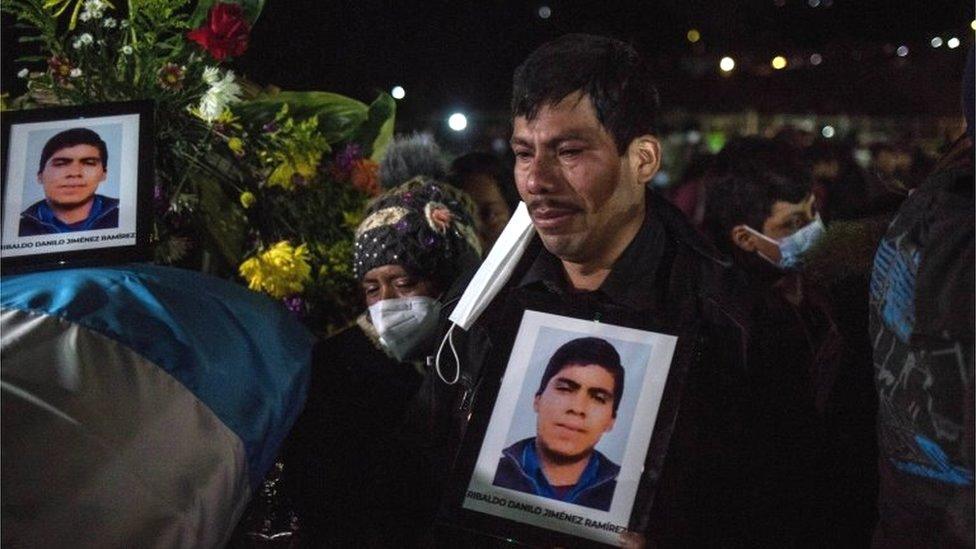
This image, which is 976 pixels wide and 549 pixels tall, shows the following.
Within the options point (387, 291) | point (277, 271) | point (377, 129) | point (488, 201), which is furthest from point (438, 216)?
point (488, 201)

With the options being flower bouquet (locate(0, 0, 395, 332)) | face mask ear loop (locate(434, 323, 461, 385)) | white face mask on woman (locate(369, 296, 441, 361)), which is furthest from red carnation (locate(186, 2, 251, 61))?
face mask ear loop (locate(434, 323, 461, 385))

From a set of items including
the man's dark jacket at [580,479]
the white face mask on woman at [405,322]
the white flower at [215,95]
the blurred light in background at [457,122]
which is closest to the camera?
the man's dark jacket at [580,479]

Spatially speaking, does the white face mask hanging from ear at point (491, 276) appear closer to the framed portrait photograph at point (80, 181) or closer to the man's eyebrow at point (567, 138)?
the man's eyebrow at point (567, 138)

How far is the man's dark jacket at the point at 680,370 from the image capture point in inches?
93.1

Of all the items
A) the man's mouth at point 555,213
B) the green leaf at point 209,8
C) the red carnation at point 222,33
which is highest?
the green leaf at point 209,8

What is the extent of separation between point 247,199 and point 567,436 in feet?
4.65

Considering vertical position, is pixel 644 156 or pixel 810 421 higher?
pixel 644 156

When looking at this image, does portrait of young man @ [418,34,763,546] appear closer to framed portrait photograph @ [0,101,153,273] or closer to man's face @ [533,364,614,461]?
man's face @ [533,364,614,461]

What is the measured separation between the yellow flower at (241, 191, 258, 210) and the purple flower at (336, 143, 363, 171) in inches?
13.5

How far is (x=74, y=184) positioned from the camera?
2.85m

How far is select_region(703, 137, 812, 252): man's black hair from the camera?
4391 millimetres

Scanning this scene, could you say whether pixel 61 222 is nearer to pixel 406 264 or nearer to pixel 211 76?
pixel 211 76

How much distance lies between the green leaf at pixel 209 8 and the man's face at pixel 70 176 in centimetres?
67

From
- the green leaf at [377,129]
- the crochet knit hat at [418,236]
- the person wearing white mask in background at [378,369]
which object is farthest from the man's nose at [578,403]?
the green leaf at [377,129]
